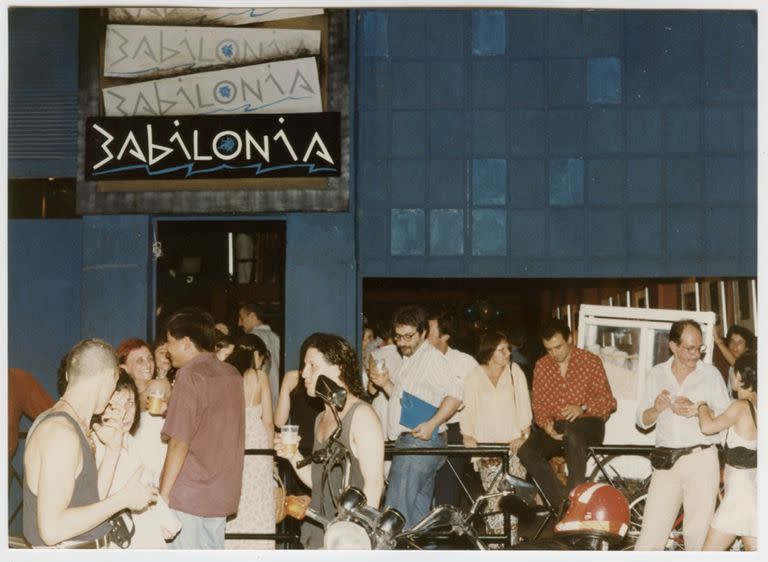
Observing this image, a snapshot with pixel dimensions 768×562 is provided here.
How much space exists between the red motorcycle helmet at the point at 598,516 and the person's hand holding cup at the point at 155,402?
341cm

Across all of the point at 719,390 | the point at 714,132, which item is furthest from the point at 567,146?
the point at 719,390

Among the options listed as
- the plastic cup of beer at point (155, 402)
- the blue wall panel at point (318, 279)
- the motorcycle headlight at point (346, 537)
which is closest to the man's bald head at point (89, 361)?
the plastic cup of beer at point (155, 402)

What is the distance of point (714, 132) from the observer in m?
9.10

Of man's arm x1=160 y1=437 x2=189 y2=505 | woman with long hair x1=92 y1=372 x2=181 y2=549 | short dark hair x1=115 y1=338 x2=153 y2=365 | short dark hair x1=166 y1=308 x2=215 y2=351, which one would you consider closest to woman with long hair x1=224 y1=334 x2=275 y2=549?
short dark hair x1=115 y1=338 x2=153 y2=365

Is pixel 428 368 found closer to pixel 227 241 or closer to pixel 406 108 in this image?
pixel 406 108

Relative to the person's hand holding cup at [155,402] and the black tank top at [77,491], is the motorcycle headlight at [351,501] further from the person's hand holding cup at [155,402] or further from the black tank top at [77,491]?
the person's hand holding cup at [155,402]

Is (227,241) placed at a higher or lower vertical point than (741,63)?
lower

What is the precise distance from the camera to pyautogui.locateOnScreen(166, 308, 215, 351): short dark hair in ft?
21.5

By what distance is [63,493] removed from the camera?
4.88 m

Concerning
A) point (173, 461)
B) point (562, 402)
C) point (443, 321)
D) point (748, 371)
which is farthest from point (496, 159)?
point (173, 461)

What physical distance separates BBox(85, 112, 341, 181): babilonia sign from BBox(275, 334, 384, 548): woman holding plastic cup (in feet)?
11.4

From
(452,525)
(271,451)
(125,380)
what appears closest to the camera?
(452,525)

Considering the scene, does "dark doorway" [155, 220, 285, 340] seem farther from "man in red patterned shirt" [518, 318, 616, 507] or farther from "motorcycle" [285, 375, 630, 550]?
"motorcycle" [285, 375, 630, 550]

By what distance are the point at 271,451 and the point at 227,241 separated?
698 centimetres
